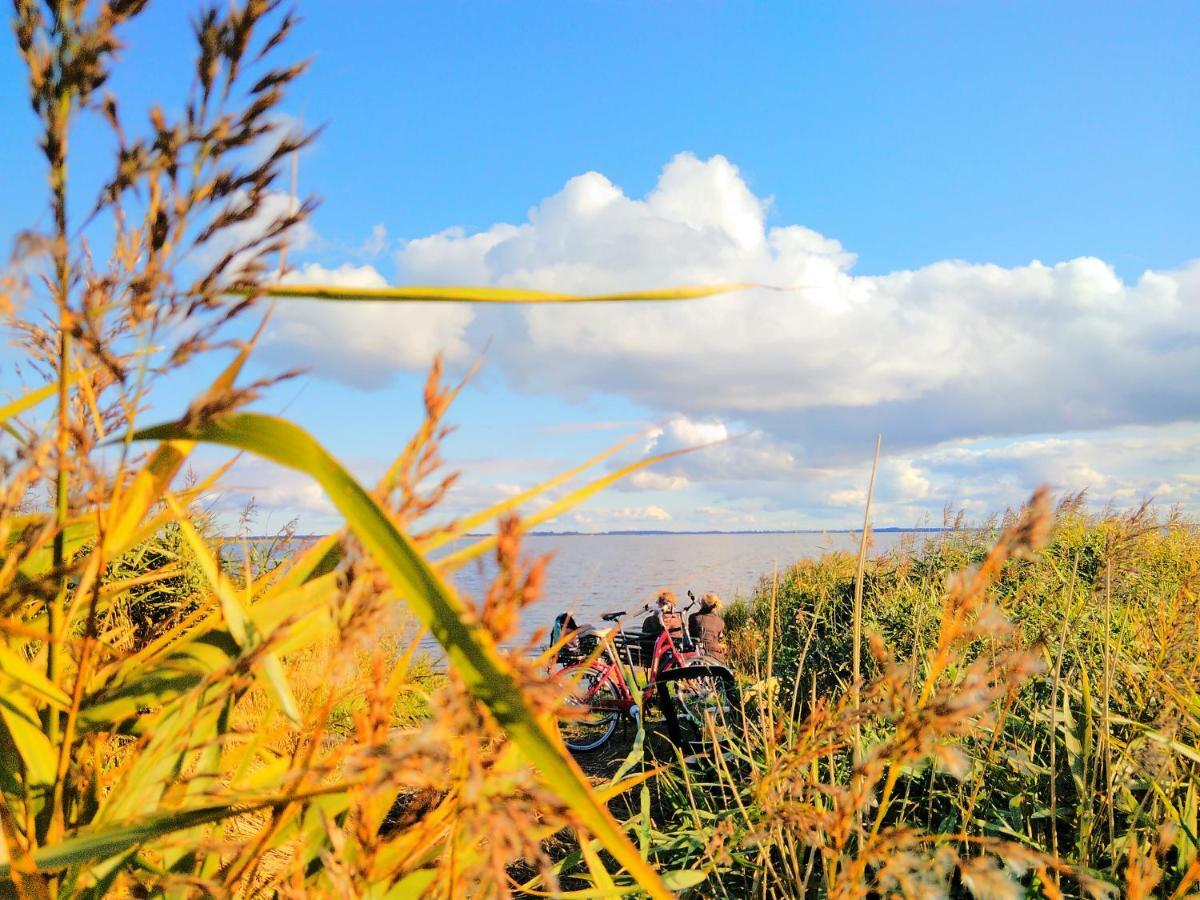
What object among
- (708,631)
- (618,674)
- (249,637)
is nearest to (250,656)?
(249,637)

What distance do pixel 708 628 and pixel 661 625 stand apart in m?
2.07

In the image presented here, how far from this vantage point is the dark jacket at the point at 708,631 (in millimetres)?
10223

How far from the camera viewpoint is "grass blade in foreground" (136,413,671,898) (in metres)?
0.60

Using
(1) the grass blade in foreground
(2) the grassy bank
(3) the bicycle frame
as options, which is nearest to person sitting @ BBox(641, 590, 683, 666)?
(3) the bicycle frame

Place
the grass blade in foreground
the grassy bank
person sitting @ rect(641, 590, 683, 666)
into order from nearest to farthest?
the grass blade in foreground
the grassy bank
person sitting @ rect(641, 590, 683, 666)

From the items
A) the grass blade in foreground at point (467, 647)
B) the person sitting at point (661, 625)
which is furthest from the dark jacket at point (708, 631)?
the grass blade in foreground at point (467, 647)

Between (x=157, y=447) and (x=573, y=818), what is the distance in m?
0.62

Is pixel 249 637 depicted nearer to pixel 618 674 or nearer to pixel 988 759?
pixel 988 759

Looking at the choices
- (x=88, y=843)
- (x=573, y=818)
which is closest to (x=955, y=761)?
(x=573, y=818)

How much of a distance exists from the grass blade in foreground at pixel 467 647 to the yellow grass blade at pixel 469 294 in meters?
0.16

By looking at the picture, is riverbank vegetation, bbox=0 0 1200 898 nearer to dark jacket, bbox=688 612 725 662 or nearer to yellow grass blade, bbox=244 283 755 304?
yellow grass blade, bbox=244 283 755 304

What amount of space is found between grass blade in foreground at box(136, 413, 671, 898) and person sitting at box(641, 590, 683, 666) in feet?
26.7

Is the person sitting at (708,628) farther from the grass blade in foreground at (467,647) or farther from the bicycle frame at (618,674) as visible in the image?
the grass blade in foreground at (467,647)

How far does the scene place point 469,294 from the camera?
80 centimetres
